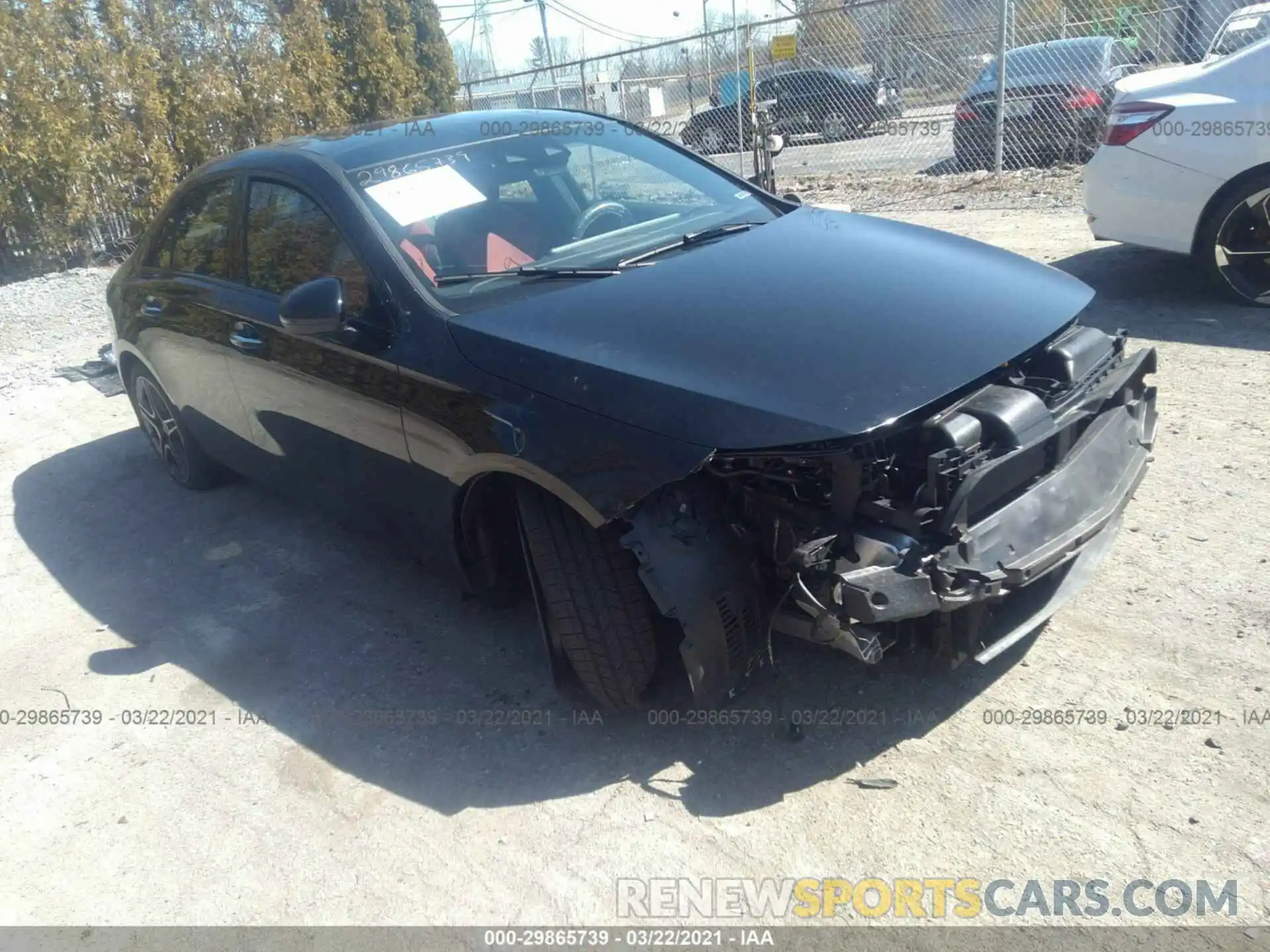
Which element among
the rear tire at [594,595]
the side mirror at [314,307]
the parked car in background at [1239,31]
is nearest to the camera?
the rear tire at [594,595]

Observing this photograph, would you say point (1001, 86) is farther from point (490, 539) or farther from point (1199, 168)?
point (490, 539)

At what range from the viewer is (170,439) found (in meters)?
5.50

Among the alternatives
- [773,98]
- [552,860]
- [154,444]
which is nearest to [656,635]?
[552,860]

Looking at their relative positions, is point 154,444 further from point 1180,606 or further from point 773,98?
point 773,98

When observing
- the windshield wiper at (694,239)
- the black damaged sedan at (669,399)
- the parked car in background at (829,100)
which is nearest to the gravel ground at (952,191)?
the parked car in background at (829,100)

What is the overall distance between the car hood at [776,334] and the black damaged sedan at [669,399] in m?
0.01

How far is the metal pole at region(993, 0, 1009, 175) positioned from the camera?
9.88 meters

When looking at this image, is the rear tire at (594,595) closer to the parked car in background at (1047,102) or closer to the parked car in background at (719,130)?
the parked car in background at (1047,102)

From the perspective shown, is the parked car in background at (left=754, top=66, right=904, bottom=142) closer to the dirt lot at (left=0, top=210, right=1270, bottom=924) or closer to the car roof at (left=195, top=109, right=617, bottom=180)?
the car roof at (left=195, top=109, right=617, bottom=180)

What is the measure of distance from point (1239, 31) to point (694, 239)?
323 inches

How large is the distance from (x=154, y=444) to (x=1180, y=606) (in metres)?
5.24

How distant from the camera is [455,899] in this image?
264cm

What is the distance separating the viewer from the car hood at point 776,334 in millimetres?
2580

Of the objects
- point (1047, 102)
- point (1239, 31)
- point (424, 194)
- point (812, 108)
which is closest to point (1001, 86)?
point (1047, 102)
